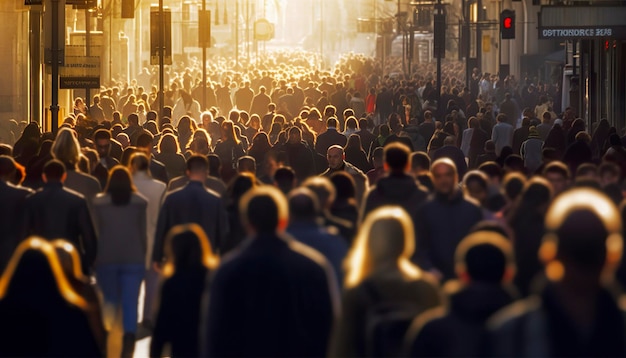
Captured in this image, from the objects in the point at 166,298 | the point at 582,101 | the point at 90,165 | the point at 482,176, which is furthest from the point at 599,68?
the point at 166,298

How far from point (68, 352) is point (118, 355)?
5224 millimetres

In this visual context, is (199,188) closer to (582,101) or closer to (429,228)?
(429,228)

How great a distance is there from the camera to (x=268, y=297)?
7516 millimetres

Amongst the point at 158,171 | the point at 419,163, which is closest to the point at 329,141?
the point at 158,171

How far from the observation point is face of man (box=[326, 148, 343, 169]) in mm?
17922

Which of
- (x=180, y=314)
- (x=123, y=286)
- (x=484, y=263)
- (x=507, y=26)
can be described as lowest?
(x=123, y=286)

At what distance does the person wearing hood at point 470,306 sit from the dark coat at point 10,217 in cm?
655

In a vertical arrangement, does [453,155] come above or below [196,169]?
below

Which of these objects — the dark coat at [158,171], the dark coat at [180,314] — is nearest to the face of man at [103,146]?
the dark coat at [158,171]

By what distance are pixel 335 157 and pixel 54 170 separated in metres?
5.83

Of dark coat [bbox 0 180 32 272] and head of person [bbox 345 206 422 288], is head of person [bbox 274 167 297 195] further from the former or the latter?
head of person [bbox 345 206 422 288]

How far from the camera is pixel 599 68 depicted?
4097cm

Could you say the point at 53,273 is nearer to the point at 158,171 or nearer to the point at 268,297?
the point at 268,297

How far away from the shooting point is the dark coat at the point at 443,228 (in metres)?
10.8
